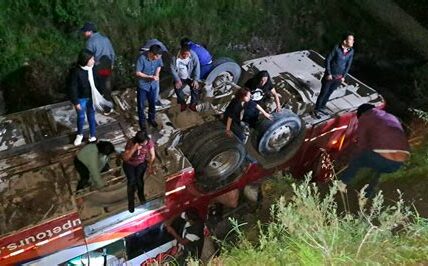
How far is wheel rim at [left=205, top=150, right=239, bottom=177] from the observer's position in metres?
5.69

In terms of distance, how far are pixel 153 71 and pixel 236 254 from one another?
2716 millimetres

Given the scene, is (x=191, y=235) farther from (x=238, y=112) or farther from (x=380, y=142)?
(x=380, y=142)

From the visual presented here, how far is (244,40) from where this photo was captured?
11.5 metres

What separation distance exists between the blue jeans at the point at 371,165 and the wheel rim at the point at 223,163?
1.60m

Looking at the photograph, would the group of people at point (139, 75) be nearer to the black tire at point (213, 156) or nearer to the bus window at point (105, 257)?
the black tire at point (213, 156)

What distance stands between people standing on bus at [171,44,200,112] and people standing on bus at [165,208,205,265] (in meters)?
1.61

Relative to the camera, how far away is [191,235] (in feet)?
19.1

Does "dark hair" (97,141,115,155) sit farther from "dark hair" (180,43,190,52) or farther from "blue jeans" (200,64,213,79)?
"blue jeans" (200,64,213,79)

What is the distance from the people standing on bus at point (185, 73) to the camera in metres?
6.16

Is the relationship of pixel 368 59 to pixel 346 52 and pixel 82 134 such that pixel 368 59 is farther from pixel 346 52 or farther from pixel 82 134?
pixel 82 134

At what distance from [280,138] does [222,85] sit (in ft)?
4.53

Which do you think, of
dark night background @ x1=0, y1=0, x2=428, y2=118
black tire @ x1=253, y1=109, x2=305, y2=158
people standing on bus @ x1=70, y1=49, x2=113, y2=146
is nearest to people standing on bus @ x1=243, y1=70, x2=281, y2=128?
black tire @ x1=253, y1=109, x2=305, y2=158

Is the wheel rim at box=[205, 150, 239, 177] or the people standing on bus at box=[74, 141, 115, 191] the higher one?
the people standing on bus at box=[74, 141, 115, 191]

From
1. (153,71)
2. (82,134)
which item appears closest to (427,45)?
(153,71)
